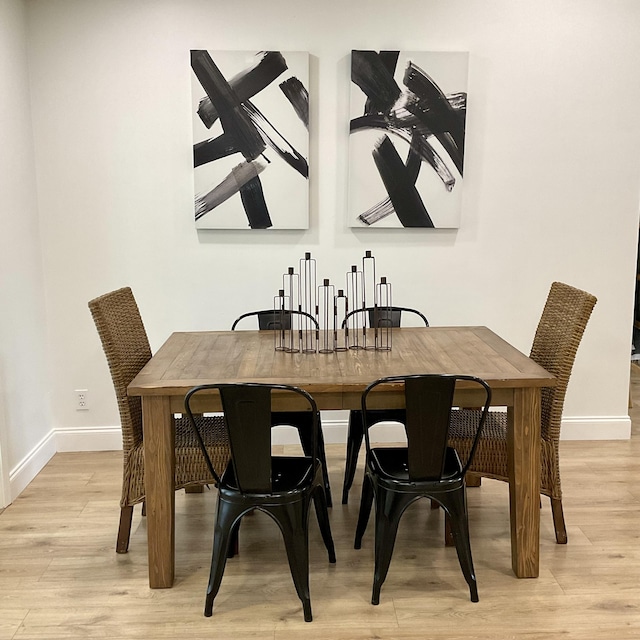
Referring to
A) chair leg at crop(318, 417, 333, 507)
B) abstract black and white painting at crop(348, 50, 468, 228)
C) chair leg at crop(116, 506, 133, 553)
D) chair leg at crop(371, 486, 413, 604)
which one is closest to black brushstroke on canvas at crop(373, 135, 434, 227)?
abstract black and white painting at crop(348, 50, 468, 228)

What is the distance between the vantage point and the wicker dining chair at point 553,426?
2.68 metres

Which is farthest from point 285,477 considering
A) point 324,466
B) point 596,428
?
point 596,428

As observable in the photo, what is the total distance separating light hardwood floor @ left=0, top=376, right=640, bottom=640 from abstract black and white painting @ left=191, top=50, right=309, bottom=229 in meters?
1.46

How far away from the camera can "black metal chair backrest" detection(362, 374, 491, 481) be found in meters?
2.24

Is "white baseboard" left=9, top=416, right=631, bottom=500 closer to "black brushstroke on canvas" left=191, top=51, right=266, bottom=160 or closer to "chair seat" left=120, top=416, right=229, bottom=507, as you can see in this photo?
"chair seat" left=120, top=416, right=229, bottom=507

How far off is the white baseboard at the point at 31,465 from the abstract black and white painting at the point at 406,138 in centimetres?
197

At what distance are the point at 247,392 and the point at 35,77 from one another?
7.76 feet

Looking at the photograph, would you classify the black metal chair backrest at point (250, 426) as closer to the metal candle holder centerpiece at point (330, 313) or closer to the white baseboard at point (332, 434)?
the metal candle holder centerpiece at point (330, 313)

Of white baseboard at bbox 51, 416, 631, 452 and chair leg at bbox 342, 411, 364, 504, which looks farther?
white baseboard at bbox 51, 416, 631, 452

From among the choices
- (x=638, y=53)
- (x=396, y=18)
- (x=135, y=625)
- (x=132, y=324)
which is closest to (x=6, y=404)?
(x=132, y=324)

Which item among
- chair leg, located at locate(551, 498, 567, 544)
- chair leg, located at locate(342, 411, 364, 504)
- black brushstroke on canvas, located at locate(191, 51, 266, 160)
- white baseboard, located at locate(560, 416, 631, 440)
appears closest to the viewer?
chair leg, located at locate(551, 498, 567, 544)

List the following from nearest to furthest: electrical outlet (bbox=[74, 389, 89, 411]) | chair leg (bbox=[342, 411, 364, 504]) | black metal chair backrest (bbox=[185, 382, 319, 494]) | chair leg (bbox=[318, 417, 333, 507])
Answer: black metal chair backrest (bbox=[185, 382, 319, 494]), chair leg (bbox=[318, 417, 333, 507]), chair leg (bbox=[342, 411, 364, 504]), electrical outlet (bbox=[74, 389, 89, 411])

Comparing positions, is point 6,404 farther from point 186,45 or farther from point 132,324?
point 186,45

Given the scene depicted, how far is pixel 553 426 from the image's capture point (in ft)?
8.94
